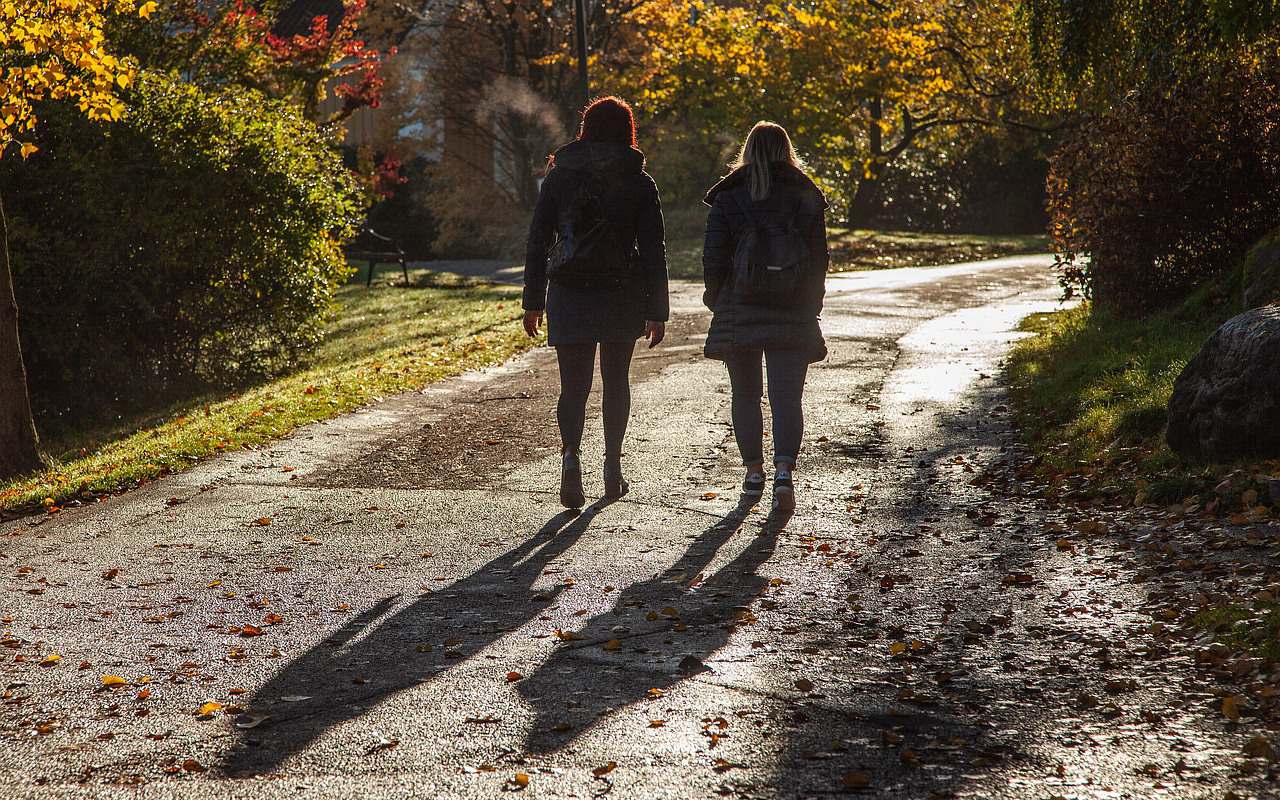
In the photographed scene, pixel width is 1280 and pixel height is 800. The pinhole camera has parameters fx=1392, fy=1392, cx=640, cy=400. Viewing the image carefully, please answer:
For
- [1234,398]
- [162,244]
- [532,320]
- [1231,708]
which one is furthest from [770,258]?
[162,244]

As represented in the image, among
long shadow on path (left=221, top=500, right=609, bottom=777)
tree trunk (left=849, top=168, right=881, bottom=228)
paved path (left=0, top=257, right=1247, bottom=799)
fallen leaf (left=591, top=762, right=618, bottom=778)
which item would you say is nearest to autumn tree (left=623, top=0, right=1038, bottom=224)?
tree trunk (left=849, top=168, right=881, bottom=228)

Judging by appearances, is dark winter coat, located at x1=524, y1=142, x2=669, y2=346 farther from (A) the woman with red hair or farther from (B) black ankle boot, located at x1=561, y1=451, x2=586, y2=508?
(B) black ankle boot, located at x1=561, y1=451, x2=586, y2=508

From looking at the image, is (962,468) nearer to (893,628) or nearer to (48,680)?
(893,628)

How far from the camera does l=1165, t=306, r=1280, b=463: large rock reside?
6.61 metres

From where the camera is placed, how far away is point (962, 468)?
25.6 ft

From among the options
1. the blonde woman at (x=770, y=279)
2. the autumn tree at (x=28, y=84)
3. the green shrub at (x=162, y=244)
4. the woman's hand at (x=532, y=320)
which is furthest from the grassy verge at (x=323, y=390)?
the blonde woman at (x=770, y=279)

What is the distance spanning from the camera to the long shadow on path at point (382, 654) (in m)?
4.03

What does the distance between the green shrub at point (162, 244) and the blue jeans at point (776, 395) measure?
Result: 7.29 metres

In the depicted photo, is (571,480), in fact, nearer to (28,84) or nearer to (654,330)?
(654,330)

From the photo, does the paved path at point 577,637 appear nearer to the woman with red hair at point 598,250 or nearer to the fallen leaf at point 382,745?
the fallen leaf at point 382,745

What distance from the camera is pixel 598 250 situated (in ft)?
21.6

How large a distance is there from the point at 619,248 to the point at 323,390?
17.0 feet

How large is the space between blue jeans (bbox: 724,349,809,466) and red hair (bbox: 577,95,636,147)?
4.02 feet

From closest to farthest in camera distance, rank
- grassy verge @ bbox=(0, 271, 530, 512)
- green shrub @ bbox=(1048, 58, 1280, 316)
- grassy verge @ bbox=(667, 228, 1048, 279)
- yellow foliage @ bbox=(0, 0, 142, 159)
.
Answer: grassy verge @ bbox=(0, 271, 530, 512) → yellow foliage @ bbox=(0, 0, 142, 159) → green shrub @ bbox=(1048, 58, 1280, 316) → grassy verge @ bbox=(667, 228, 1048, 279)
